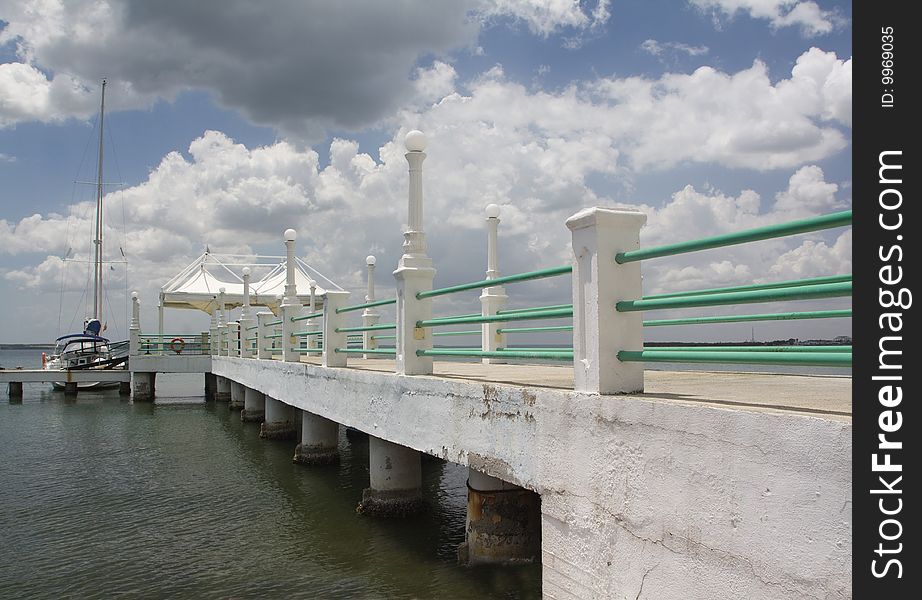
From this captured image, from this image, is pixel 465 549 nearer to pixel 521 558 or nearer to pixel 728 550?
pixel 521 558

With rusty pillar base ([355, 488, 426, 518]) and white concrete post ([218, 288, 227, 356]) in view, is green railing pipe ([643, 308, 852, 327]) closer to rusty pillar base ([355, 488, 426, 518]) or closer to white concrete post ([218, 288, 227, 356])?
rusty pillar base ([355, 488, 426, 518])

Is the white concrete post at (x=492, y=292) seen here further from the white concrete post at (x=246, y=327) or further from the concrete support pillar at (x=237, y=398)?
the concrete support pillar at (x=237, y=398)

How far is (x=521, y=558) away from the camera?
757 cm

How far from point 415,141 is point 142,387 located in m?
28.0

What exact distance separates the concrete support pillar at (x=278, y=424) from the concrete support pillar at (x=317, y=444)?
12.7 feet

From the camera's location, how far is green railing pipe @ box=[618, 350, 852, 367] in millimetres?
3180

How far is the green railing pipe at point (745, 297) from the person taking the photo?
3119mm

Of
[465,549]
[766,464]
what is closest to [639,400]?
[766,464]

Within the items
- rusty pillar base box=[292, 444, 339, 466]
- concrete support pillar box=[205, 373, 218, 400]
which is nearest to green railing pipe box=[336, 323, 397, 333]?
rusty pillar base box=[292, 444, 339, 466]

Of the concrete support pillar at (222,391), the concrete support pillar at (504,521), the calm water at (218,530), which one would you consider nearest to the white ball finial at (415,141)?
the concrete support pillar at (504,521)

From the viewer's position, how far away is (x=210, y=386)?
32.2m

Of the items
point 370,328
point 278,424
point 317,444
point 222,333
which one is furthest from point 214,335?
point 370,328

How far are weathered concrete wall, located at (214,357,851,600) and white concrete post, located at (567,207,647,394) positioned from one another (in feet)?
0.72

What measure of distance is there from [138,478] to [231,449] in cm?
362
